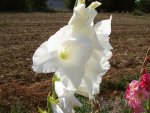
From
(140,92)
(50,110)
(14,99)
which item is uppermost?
(50,110)

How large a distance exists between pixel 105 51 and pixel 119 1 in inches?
1407

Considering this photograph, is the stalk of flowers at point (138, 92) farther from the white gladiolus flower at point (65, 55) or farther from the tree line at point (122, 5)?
the tree line at point (122, 5)

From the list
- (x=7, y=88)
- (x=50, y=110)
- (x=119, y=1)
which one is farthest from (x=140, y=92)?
(x=119, y=1)

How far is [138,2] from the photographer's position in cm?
3816

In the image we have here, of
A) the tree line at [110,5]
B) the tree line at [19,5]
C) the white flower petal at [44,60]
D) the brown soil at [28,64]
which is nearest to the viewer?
Answer: the white flower petal at [44,60]

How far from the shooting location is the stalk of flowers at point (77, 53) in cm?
126

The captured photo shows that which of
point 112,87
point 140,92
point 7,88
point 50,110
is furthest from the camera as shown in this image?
point 112,87

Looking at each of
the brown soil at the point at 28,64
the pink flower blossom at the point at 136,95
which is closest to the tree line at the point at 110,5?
the brown soil at the point at 28,64

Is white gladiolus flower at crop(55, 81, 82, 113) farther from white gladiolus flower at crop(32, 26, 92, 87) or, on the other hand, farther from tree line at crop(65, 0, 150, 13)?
tree line at crop(65, 0, 150, 13)

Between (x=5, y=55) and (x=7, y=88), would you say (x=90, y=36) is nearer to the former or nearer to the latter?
(x=7, y=88)

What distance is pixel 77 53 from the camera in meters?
1.28

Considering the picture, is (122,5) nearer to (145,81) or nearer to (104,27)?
(145,81)

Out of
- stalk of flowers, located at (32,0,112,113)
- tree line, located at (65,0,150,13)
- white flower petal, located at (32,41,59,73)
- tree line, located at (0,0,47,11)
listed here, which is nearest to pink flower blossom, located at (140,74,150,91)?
stalk of flowers, located at (32,0,112,113)

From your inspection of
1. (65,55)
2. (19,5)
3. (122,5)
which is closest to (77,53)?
(65,55)
